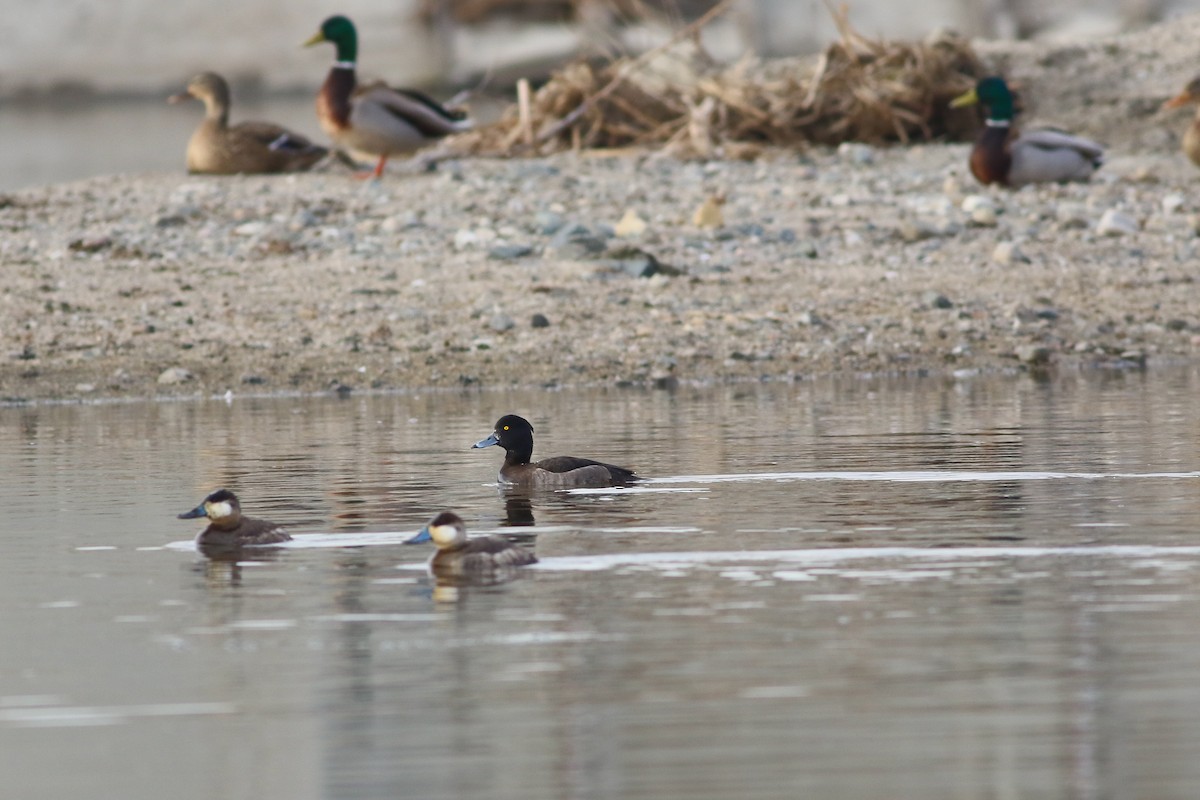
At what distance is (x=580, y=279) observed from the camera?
57.8ft

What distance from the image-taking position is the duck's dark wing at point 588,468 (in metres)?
10.3

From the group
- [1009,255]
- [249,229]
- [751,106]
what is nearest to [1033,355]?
[1009,255]

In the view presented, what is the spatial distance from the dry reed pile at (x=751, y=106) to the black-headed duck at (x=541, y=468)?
40.2 ft

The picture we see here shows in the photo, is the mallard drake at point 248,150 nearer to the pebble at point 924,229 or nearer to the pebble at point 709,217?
the pebble at point 709,217

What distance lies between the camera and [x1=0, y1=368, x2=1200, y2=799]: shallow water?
204 inches

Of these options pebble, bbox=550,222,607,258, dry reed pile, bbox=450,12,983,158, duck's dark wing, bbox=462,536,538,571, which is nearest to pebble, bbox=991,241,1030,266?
pebble, bbox=550,222,607,258

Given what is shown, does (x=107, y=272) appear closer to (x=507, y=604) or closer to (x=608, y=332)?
(x=608, y=332)

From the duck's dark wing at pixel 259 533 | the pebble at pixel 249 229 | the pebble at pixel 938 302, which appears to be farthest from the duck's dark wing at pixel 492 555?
the pebble at pixel 249 229

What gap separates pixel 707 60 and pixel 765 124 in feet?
6.92

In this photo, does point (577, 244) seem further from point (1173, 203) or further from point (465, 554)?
point (465, 554)

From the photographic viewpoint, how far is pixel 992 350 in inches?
654

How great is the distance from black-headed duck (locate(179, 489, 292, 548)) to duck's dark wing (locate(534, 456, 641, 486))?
1864 mm

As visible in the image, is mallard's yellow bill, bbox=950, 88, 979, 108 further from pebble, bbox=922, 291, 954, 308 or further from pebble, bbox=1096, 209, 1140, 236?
pebble, bbox=922, 291, 954, 308

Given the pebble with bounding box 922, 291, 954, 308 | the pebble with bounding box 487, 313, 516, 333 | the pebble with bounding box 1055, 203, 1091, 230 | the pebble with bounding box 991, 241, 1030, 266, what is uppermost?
the pebble with bounding box 1055, 203, 1091, 230
